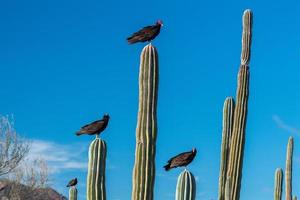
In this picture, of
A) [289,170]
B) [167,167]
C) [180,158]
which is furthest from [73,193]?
[289,170]

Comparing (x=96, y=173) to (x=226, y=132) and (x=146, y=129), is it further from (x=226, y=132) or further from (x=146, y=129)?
(x=226, y=132)

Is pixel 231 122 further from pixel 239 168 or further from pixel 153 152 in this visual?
pixel 153 152

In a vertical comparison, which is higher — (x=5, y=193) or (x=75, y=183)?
(x=5, y=193)

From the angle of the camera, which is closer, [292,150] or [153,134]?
[153,134]

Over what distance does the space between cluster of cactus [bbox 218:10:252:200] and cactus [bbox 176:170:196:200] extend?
1.82 meters

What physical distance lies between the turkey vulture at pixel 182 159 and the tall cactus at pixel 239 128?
1.38m

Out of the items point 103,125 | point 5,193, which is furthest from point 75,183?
point 5,193

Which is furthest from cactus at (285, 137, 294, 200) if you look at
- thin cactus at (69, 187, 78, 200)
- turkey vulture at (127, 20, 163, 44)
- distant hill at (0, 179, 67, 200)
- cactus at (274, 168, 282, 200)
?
distant hill at (0, 179, 67, 200)

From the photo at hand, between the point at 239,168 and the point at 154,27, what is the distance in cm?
216

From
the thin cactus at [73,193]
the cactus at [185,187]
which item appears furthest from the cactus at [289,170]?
the cactus at [185,187]

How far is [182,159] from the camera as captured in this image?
7496mm

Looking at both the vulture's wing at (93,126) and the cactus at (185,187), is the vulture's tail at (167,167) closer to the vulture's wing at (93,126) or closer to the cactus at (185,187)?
the cactus at (185,187)

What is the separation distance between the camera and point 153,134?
7.35 m

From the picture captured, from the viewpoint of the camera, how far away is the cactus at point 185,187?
707cm
